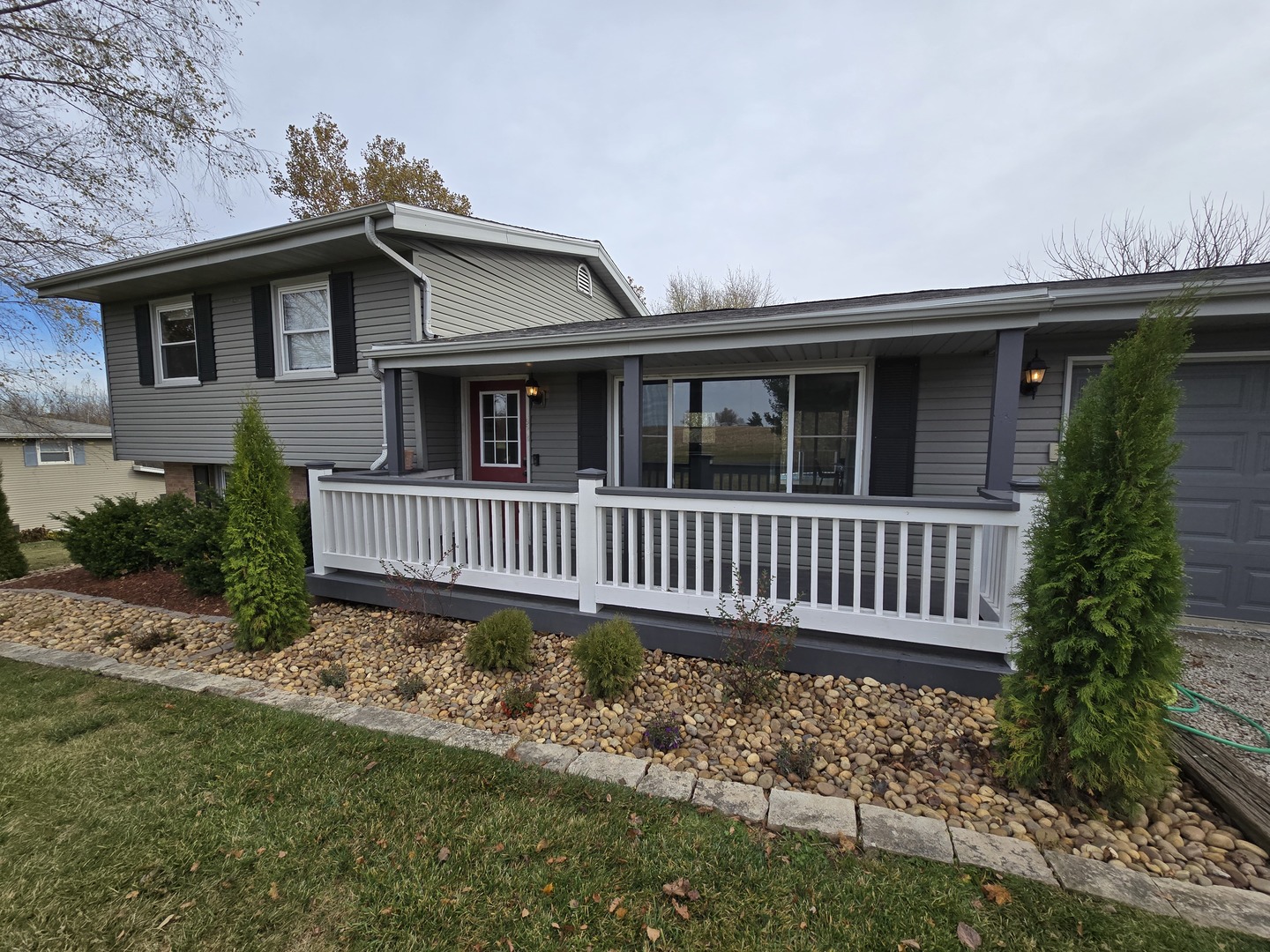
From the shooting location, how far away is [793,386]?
18.0 feet

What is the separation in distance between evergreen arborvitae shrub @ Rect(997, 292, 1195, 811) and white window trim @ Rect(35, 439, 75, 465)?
27135mm

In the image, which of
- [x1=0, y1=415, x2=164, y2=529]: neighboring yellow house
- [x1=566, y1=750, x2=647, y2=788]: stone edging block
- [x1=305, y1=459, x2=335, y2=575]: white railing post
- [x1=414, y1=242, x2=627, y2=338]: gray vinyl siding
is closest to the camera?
[x1=566, y1=750, x2=647, y2=788]: stone edging block

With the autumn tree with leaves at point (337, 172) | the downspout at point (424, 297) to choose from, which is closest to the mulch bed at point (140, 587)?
the downspout at point (424, 297)

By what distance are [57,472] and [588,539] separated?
981 inches

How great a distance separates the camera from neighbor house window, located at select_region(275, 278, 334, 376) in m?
6.88

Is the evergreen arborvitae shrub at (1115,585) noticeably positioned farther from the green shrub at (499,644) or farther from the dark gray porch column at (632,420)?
the dark gray porch column at (632,420)

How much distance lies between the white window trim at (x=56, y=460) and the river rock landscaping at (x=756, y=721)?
787 inches

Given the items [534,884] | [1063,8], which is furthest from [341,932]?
[1063,8]

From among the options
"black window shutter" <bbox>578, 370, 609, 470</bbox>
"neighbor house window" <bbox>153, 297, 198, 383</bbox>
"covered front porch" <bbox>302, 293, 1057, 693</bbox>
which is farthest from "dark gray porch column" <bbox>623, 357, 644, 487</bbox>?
"neighbor house window" <bbox>153, 297, 198, 383</bbox>

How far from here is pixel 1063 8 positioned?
19.9ft

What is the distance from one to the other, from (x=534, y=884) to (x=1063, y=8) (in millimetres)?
9964

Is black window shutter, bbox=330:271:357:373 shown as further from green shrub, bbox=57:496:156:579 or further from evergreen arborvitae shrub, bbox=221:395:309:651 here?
green shrub, bbox=57:496:156:579

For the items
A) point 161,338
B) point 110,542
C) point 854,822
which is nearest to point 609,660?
point 854,822

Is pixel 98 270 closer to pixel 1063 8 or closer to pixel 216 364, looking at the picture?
pixel 216 364
